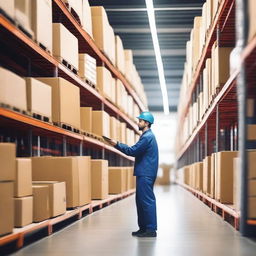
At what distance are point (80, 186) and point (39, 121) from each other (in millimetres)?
1640

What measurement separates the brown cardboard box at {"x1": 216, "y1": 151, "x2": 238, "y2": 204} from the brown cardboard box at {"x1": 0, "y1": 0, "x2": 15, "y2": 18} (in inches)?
135

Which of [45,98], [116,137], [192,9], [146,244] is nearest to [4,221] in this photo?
[146,244]

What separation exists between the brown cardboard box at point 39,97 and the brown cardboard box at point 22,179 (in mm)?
649

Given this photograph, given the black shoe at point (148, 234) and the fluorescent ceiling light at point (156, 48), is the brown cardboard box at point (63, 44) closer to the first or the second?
the black shoe at point (148, 234)

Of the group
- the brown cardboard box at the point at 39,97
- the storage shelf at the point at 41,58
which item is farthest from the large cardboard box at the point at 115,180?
the brown cardboard box at the point at 39,97

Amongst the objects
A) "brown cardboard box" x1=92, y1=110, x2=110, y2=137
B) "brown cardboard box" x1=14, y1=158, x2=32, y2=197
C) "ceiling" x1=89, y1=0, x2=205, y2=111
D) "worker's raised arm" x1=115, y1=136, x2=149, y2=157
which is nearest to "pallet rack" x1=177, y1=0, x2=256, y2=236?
"worker's raised arm" x1=115, y1=136, x2=149, y2=157

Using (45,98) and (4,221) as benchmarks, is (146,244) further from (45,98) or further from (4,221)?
(45,98)

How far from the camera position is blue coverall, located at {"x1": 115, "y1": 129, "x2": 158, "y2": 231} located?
207 inches

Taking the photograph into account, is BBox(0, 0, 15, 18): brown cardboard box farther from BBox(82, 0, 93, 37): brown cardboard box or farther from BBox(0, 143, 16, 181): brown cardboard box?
BBox(82, 0, 93, 37): brown cardboard box

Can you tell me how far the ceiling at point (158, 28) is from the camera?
1065cm

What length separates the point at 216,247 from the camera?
4445 millimetres

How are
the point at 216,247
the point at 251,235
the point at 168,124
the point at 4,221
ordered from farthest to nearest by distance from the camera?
1. the point at 168,124
2. the point at 251,235
3. the point at 216,247
4. the point at 4,221

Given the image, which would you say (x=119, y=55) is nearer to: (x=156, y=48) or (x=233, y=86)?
(x=156, y=48)

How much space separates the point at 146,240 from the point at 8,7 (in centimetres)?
268
